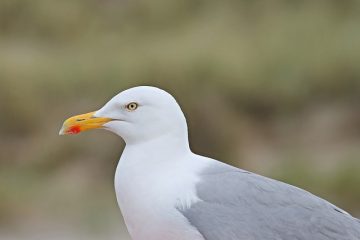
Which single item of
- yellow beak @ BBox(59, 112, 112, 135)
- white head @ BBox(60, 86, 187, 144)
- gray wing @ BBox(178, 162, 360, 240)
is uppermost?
white head @ BBox(60, 86, 187, 144)

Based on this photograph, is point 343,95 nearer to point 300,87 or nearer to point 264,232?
Answer: point 300,87

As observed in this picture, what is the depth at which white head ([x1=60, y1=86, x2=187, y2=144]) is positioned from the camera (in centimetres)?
214

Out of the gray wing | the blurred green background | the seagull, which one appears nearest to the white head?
the seagull

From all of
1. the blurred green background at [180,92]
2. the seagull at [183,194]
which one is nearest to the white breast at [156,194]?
the seagull at [183,194]

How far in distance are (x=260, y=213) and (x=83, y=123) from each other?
1.46 feet

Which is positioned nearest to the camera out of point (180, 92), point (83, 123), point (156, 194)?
point (156, 194)

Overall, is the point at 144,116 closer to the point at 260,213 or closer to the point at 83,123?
the point at 83,123

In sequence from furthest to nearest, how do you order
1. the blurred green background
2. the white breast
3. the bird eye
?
the blurred green background
the bird eye
the white breast

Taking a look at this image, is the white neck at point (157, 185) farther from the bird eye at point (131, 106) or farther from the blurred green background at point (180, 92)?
the blurred green background at point (180, 92)

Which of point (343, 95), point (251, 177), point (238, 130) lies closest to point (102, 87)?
point (238, 130)

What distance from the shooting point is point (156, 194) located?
2066 mm

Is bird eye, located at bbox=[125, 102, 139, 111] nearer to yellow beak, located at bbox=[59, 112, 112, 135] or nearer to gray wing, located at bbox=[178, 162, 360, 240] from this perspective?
yellow beak, located at bbox=[59, 112, 112, 135]

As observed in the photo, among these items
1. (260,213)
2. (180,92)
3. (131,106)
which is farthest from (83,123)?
(180,92)

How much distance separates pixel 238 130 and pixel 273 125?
0.25m
